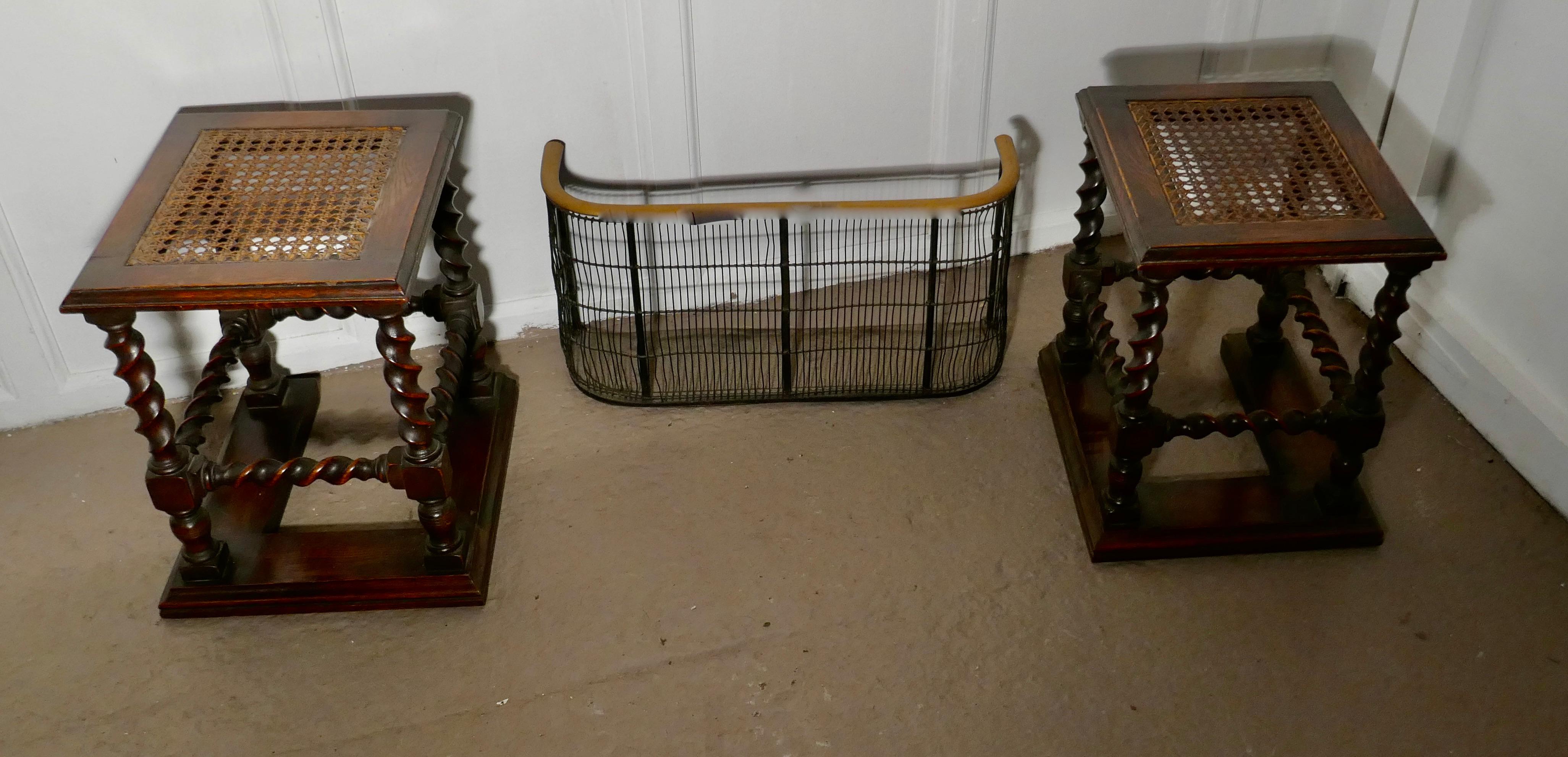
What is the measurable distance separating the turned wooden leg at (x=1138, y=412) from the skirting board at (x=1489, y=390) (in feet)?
2.87

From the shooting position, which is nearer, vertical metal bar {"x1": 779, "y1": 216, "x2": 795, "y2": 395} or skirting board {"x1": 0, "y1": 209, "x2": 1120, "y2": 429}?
vertical metal bar {"x1": 779, "y1": 216, "x2": 795, "y2": 395}

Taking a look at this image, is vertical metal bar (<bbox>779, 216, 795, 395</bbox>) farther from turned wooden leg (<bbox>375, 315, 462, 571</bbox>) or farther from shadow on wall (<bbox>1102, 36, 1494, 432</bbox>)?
shadow on wall (<bbox>1102, 36, 1494, 432</bbox>)

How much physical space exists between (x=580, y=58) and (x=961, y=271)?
1.28m

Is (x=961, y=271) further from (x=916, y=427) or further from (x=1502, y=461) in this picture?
(x=1502, y=461)

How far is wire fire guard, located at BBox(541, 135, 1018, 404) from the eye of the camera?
2990mm

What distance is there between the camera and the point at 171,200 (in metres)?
2.40

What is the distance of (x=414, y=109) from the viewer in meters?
2.79

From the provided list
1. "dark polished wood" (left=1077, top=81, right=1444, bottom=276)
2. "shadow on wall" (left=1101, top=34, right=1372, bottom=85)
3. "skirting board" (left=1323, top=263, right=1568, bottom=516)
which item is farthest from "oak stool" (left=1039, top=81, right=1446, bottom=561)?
"shadow on wall" (left=1101, top=34, right=1372, bottom=85)

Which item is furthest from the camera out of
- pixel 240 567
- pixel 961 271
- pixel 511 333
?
pixel 961 271

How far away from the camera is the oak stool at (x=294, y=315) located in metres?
2.22

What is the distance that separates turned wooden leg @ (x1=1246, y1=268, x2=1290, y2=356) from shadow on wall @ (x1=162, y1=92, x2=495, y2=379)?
186 cm

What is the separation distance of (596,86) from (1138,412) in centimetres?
142

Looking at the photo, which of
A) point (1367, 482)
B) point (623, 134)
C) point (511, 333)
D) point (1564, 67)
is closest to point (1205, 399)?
point (1367, 482)

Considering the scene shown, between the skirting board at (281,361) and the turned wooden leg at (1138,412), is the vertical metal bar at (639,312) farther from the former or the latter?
the turned wooden leg at (1138,412)
